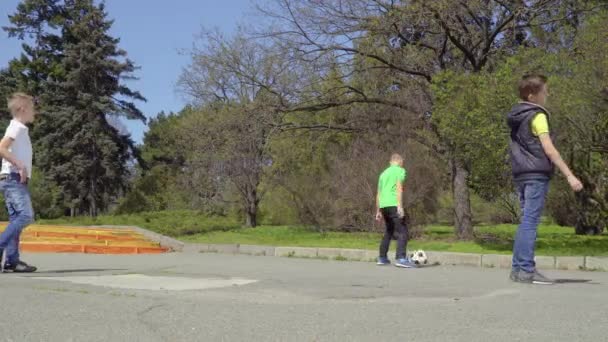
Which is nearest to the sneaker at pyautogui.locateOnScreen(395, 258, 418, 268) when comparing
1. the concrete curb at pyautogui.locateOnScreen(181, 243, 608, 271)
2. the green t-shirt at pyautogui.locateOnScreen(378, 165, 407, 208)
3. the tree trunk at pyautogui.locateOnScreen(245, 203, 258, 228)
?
the green t-shirt at pyautogui.locateOnScreen(378, 165, 407, 208)

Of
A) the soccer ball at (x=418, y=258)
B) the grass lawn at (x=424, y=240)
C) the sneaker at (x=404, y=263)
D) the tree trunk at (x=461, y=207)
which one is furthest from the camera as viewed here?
the tree trunk at (x=461, y=207)

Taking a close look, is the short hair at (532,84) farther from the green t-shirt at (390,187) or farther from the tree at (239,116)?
the tree at (239,116)

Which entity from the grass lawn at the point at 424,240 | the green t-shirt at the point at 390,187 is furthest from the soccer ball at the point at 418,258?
the grass lawn at the point at 424,240

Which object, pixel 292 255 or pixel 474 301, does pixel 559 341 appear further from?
pixel 292 255

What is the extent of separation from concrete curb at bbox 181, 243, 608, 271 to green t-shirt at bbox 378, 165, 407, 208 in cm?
148

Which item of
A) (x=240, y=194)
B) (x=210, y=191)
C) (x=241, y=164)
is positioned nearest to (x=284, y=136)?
(x=241, y=164)

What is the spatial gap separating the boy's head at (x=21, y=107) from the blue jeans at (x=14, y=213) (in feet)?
2.57

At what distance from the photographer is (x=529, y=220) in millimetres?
7066

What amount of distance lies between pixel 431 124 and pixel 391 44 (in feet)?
7.65

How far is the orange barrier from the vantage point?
1291cm

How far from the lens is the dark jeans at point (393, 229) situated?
395 inches

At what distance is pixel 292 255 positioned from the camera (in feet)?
42.1

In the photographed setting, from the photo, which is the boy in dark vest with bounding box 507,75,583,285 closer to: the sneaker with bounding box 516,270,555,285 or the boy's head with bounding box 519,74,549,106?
the sneaker with bounding box 516,270,555,285

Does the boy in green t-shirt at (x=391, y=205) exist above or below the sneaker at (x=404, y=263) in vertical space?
above
